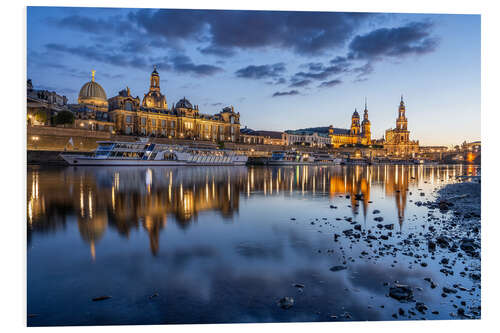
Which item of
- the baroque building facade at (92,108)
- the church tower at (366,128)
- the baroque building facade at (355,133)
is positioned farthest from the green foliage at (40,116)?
the church tower at (366,128)

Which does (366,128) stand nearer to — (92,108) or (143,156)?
(92,108)

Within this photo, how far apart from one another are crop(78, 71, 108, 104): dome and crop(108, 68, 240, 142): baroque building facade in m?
3.39

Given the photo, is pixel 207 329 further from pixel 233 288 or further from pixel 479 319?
pixel 479 319

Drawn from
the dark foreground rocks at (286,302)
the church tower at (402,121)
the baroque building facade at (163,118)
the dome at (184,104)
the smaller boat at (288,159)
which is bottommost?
the dark foreground rocks at (286,302)

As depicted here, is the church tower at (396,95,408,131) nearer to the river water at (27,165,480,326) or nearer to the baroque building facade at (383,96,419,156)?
the baroque building facade at (383,96,419,156)

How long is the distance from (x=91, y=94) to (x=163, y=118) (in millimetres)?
16243

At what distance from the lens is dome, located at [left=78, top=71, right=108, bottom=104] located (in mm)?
66188

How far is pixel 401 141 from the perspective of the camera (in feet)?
419

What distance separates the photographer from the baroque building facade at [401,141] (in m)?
126

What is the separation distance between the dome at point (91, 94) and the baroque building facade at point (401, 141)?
112 metres

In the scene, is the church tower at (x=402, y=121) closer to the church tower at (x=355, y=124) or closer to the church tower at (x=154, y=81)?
the church tower at (x=355, y=124)

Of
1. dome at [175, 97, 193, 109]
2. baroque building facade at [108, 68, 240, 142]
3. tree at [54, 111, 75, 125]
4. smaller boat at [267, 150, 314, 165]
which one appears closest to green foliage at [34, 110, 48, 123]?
tree at [54, 111, 75, 125]

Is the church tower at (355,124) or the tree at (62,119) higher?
the church tower at (355,124)

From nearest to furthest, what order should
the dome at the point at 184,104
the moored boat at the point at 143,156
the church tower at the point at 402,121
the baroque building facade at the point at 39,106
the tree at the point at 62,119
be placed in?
the moored boat at the point at 143,156 < the baroque building facade at the point at 39,106 < the tree at the point at 62,119 < the dome at the point at 184,104 < the church tower at the point at 402,121
